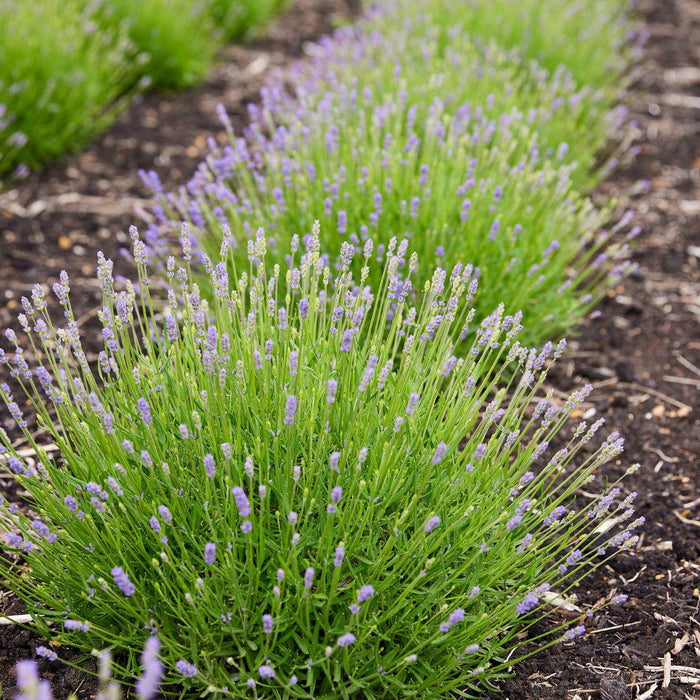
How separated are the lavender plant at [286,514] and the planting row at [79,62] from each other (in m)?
3.46

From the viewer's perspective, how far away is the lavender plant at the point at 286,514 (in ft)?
7.17

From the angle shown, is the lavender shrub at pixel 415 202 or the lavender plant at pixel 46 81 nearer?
the lavender shrub at pixel 415 202

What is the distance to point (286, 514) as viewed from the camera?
7.48ft

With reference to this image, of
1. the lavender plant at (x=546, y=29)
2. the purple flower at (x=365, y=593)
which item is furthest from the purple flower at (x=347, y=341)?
the lavender plant at (x=546, y=29)

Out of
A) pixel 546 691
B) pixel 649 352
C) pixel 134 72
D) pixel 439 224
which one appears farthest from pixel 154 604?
pixel 134 72

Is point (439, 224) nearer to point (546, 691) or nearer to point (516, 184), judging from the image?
point (516, 184)

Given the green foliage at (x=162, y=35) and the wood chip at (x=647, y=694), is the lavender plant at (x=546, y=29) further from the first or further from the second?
the wood chip at (x=647, y=694)

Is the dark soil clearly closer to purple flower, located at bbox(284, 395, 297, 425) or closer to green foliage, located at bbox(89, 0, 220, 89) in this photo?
green foliage, located at bbox(89, 0, 220, 89)

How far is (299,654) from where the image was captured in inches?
89.6

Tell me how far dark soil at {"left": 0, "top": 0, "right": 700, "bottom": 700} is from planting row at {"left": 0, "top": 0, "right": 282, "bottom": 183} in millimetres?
213

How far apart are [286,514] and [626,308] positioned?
315cm

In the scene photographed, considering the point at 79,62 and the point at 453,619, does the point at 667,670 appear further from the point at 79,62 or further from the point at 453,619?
the point at 79,62

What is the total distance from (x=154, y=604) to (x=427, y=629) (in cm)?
79

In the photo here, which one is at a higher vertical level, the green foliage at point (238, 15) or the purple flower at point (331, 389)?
the purple flower at point (331, 389)
